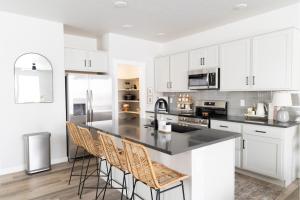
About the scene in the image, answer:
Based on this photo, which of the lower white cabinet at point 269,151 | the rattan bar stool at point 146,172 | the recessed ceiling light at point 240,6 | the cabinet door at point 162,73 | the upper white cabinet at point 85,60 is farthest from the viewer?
the cabinet door at point 162,73

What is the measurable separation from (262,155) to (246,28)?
2401mm

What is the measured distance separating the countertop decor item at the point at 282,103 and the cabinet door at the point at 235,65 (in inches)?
20.8

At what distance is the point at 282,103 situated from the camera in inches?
128

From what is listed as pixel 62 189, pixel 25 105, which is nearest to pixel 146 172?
pixel 62 189

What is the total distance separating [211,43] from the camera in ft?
15.2

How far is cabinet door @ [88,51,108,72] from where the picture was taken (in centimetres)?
454

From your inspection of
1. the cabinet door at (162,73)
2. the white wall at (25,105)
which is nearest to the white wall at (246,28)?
the cabinet door at (162,73)

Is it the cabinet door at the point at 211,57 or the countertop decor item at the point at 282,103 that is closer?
the countertop decor item at the point at 282,103

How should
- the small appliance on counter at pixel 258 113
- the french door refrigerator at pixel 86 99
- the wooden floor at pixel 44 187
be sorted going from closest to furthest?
the wooden floor at pixel 44 187, the small appliance on counter at pixel 258 113, the french door refrigerator at pixel 86 99

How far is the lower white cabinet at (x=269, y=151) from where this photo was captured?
3.03 metres

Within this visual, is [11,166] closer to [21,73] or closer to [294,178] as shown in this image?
[21,73]

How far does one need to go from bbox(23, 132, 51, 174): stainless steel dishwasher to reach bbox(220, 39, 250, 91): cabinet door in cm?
354

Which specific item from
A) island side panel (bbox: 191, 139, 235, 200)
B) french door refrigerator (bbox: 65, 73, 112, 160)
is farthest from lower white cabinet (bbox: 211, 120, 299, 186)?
french door refrigerator (bbox: 65, 73, 112, 160)

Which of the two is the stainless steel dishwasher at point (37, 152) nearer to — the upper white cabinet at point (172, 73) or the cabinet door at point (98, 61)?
the cabinet door at point (98, 61)
